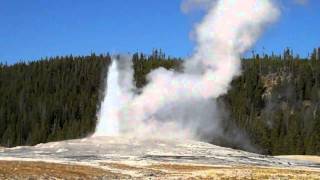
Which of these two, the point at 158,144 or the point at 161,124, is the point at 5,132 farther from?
the point at 158,144

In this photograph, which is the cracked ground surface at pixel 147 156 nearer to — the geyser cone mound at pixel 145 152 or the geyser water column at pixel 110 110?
the geyser cone mound at pixel 145 152

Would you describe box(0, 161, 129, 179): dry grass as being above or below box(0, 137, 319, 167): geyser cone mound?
below

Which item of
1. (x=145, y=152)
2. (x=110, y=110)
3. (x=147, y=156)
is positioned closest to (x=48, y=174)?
(x=147, y=156)

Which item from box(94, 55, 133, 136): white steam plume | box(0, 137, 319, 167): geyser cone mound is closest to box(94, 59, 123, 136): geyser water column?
box(94, 55, 133, 136): white steam plume

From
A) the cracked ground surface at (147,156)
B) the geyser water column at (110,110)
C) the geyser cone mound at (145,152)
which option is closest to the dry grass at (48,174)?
the cracked ground surface at (147,156)

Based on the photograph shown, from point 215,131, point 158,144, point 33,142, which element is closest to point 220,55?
point 158,144

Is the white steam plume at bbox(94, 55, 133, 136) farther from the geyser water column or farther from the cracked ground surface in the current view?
Answer: the cracked ground surface

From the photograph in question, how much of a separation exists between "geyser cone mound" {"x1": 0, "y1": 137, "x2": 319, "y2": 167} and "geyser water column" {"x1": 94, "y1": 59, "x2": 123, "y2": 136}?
Result: 41.0 feet

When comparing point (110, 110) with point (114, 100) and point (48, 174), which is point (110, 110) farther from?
point (48, 174)

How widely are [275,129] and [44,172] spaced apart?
119887 millimetres

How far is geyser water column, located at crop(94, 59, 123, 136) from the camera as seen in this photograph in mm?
112188

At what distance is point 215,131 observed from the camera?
505 ft

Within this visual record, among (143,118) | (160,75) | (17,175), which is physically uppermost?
(160,75)

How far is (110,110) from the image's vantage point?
113m
